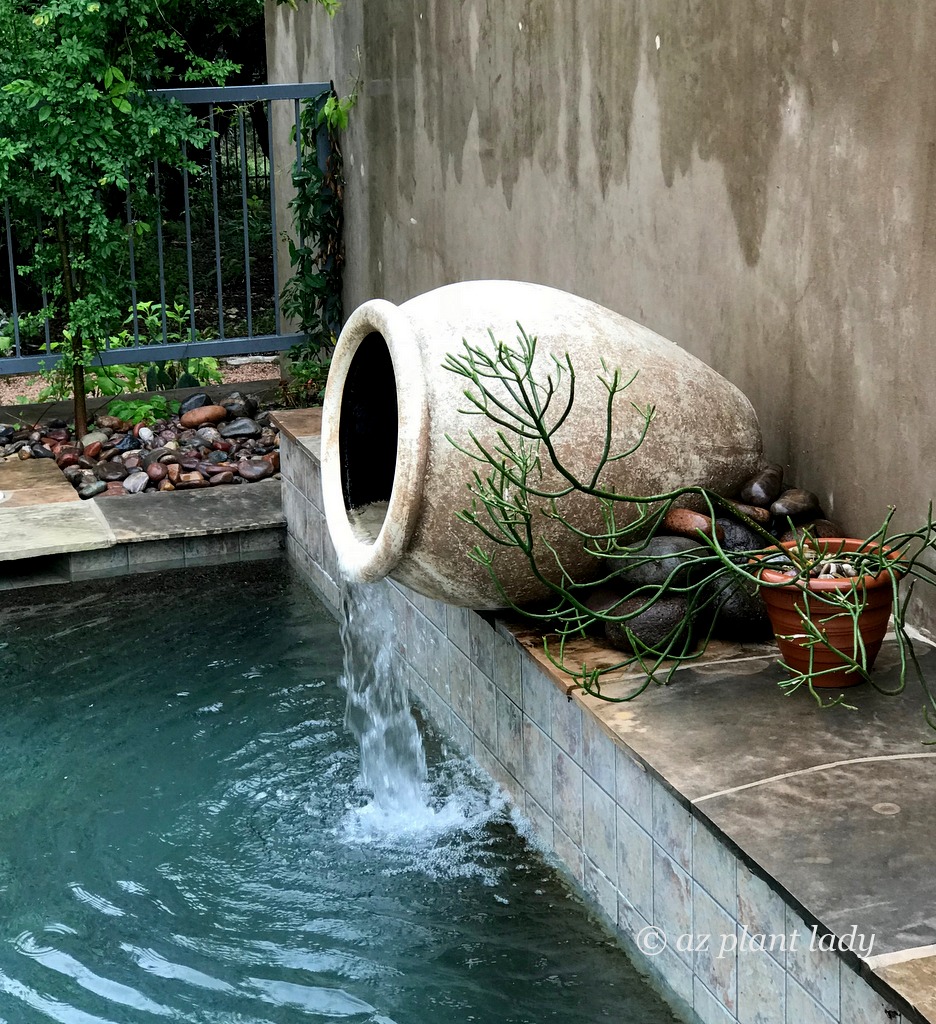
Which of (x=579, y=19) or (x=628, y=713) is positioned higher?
(x=579, y=19)

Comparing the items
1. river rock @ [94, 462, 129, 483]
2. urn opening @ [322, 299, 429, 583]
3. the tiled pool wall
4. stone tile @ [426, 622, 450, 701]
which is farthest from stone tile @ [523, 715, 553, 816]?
river rock @ [94, 462, 129, 483]

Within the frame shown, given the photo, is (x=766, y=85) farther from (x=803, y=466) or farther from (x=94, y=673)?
(x=94, y=673)

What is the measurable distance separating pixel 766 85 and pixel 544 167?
1.39m

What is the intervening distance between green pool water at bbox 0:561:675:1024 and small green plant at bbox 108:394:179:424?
2.33 meters

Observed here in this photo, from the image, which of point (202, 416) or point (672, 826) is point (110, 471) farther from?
point (672, 826)

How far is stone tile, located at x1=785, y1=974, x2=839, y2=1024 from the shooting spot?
1962 millimetres

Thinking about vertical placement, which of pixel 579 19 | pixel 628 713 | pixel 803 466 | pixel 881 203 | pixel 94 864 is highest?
pixel 579 19

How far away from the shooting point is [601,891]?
2.78 metres

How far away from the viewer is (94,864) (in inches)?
123

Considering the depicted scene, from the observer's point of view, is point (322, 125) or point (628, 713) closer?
point (628, 713)

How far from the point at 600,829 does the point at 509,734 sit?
1.84ft

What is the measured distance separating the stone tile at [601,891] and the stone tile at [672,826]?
0.29 metres

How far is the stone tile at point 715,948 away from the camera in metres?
2.22

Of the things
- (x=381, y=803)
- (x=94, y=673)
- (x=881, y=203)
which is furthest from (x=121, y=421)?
(x=881, y=203)
